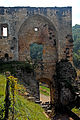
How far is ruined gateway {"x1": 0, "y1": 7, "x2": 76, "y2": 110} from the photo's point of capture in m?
13.5

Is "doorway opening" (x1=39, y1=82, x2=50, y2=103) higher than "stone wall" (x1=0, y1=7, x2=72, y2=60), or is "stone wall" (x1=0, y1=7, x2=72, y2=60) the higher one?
"stone wall" (x1=0, y1=7, x2=72, y2=60)

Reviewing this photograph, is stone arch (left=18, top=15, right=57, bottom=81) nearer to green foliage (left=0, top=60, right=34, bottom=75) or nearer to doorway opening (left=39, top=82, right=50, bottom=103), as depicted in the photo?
green foliage (left=0, top=60, right=34, bottom=75)

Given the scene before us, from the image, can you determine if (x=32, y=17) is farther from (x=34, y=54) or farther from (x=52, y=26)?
(x=34, y=54)

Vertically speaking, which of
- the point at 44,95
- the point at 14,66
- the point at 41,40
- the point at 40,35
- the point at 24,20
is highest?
the point at 24,20

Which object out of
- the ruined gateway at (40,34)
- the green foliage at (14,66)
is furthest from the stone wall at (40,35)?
the green foliage at (14,66)

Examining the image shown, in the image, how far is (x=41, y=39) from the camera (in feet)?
46.2

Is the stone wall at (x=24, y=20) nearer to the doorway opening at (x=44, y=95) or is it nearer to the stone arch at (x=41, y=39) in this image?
the stone arch at (x=41, y=39)

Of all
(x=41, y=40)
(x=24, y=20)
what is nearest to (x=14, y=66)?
(x=41, y=40)

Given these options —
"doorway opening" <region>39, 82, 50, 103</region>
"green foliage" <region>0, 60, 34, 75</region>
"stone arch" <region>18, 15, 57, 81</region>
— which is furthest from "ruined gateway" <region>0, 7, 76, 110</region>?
"doorway opening" <region>39, 82, 50, 103</region>

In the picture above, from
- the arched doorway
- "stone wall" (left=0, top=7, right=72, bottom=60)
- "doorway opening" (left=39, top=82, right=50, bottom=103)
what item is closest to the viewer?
"stone wall" (left=0, top=7, right=72, bottom=60)

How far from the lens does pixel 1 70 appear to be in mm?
11250

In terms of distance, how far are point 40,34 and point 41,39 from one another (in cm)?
45

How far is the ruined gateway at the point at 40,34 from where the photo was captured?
1347cm

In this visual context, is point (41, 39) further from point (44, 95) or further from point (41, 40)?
point (44, 95)
